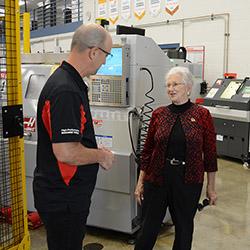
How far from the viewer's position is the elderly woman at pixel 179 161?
6.98 feet

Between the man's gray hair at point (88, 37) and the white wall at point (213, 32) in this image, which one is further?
the white wall at point (213, 32)

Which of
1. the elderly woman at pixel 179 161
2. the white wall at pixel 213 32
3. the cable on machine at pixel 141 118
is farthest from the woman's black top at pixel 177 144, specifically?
the white wall at pixel 213 32

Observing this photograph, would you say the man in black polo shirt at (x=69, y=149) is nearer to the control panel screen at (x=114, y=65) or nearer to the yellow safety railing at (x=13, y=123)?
the yellow safety railing at (x=13, y=123)

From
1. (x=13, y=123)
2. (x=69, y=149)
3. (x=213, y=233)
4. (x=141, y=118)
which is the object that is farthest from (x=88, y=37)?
(x=213, y=233)

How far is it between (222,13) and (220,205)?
381 cm

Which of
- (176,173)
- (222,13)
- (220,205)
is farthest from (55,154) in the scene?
(222,13)

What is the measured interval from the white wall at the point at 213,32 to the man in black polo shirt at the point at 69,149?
4993 mm

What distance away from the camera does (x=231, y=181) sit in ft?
14.8

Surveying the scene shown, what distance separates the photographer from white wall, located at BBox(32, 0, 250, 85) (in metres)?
5.93

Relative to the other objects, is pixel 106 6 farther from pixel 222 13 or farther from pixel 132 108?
pixel 132 108

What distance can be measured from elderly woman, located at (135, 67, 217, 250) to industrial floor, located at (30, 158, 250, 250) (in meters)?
0.69

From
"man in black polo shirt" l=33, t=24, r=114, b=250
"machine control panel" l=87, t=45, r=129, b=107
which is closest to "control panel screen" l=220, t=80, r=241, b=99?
"machine control panel" l=87, t=45, r=129, b=107

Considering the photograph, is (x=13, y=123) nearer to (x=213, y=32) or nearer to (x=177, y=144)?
(x=177, y=144)

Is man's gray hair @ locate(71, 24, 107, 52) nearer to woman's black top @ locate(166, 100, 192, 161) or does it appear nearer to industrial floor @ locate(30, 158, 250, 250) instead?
woman's black top @ locate(166, 100, 192, 161)
